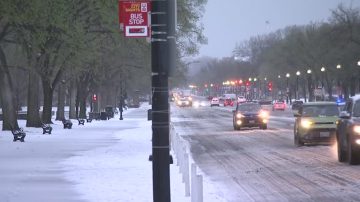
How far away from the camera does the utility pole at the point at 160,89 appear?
371 inches

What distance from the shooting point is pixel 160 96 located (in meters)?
9.51

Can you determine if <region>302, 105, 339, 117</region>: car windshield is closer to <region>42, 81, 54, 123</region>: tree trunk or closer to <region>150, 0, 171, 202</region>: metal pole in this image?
<region>150, 0, 171, 202</region>: metal pole

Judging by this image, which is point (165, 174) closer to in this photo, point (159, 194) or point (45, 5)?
point (159, 194)

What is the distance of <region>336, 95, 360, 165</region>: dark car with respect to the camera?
18.7 meters

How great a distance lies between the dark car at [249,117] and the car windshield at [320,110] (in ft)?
46.3

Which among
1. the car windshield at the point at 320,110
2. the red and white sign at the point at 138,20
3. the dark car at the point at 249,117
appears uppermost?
the red and white sign at the point at 138,20

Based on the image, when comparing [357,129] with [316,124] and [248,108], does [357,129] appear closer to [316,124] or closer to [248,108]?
[316,124]

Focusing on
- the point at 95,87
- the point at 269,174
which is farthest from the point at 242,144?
the point at 95,87

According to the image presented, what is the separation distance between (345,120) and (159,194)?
11.5 meters

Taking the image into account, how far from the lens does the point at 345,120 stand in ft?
65.4

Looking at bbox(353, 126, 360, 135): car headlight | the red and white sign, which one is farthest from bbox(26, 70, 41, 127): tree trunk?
the red and white sign

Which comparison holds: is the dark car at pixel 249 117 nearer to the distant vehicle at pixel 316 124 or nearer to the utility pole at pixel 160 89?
the distant vehicle at pixel 316 124

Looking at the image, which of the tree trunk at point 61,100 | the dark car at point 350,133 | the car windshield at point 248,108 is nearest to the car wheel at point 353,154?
the dark car at point 350,133

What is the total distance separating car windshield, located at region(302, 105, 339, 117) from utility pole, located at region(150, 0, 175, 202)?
1872 centimetres
